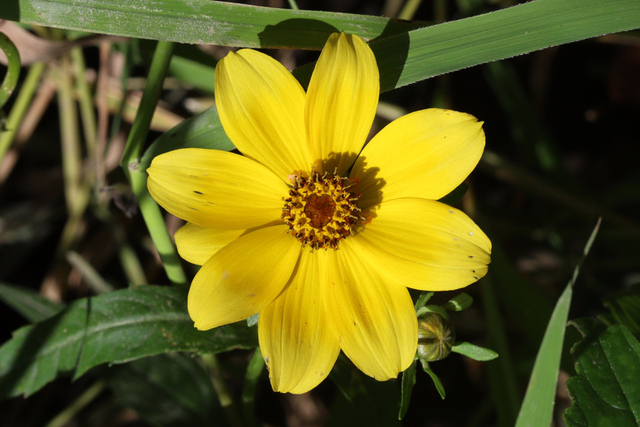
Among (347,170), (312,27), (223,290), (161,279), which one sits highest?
(312,27)

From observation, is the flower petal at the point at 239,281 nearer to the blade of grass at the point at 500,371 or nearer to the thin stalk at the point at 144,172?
the thin stalk at the point at 144,172

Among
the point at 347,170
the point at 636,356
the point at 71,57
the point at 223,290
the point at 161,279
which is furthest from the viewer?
the point at 161,279

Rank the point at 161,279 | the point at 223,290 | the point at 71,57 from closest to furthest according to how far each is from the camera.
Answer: the point at 223,290 < the point at 71,57 < the point at 161,279

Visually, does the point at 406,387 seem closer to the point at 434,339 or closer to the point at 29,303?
the point at 434,339

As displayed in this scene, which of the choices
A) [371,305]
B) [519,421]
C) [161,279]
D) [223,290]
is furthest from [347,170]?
[161,279]

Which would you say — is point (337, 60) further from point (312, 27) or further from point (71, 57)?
point (71, 57)

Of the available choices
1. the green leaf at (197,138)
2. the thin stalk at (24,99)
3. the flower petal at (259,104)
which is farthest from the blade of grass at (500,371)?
the thin stalk at (24,99)
